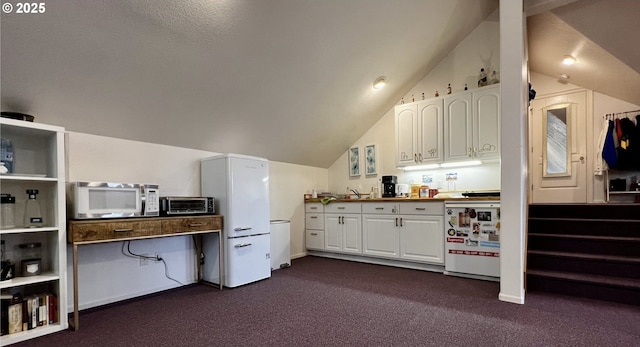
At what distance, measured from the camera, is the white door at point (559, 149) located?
16.1ft

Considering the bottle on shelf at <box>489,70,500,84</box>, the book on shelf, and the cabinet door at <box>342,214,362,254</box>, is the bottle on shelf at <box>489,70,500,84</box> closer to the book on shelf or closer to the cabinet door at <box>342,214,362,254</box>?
the cabinet door at <box>342,214,362,254</box>

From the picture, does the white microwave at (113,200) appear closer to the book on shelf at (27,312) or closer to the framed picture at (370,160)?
the book on shelf at (27,312)

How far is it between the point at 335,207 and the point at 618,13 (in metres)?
3.89

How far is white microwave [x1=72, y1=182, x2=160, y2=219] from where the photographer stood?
2422 mm

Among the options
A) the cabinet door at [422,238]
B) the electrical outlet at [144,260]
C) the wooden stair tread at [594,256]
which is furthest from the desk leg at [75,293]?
the wooden stair tread at [594,256]

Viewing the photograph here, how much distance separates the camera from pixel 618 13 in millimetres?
3119

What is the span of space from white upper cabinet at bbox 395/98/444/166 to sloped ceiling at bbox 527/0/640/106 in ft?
5.17

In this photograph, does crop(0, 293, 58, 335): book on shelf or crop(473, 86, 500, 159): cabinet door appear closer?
crop(0, 293, 58, 335): book on shelf

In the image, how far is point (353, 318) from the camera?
94.5 inches

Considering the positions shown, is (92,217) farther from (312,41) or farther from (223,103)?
(312,41)

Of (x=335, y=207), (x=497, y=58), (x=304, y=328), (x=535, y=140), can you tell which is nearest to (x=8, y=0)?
(x=304, y=328)

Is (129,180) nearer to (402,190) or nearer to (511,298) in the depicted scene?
(402,190)

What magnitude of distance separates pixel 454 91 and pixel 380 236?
2.40m

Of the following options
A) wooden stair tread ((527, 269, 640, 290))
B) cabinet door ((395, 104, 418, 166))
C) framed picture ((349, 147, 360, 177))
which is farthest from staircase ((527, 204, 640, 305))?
framed picture ((349, 147, 360, 177))
